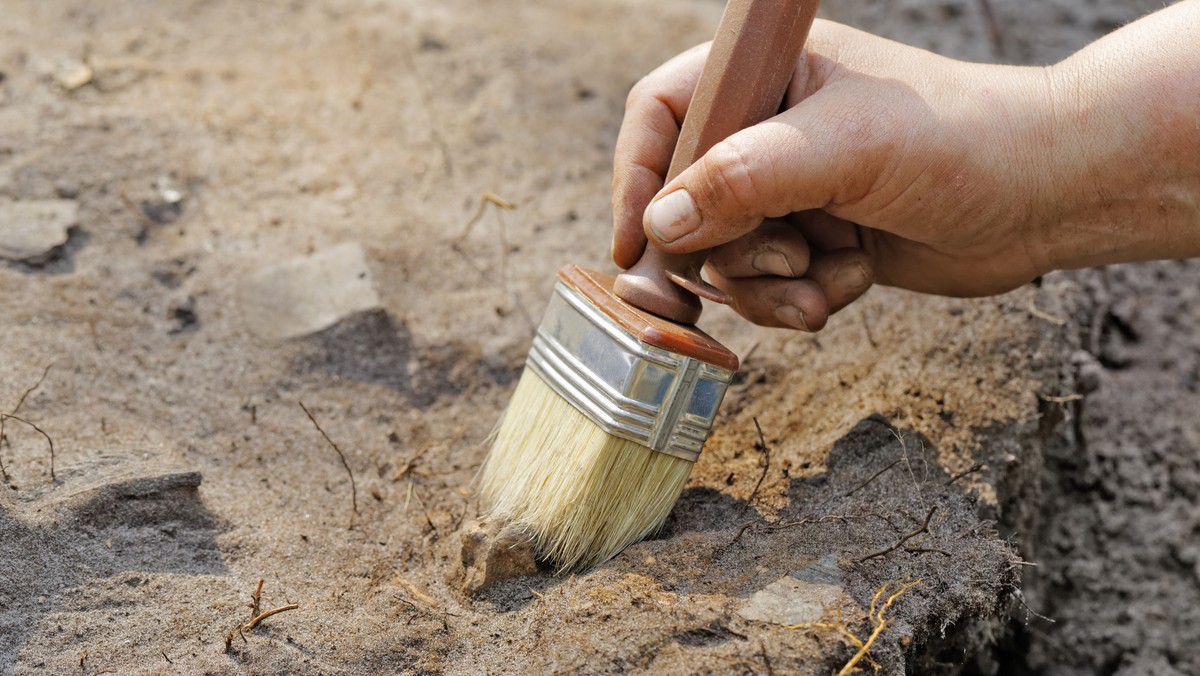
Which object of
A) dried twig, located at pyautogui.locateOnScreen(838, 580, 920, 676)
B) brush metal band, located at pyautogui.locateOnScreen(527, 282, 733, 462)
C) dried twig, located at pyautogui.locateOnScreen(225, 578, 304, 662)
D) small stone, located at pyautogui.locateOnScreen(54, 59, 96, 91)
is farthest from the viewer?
small stone, located at pyautogui.locateOnScreen(54, 59, 96, 91)

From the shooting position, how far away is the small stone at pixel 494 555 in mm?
2359

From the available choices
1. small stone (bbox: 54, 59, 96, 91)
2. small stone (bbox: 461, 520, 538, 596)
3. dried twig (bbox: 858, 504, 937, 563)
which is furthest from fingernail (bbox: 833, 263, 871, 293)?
small stone (bbox: 54, 59, 96, 91)

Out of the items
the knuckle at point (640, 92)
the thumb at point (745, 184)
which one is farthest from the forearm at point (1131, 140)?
the knuckle at point (640, 92)

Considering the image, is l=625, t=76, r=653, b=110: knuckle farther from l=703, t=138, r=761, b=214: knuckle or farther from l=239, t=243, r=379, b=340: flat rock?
l=239, t=243, r=379, b=340: flat rock

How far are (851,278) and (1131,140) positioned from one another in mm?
745

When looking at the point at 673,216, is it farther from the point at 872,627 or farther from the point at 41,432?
the point at 41,432

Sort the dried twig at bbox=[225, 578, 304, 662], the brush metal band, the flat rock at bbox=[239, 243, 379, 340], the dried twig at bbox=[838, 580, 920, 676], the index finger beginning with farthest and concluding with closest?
the flat rock at bbox=[239, 243, 379, 340] < the index finger < the brush metal band < the dried twig at bbox=[225, 578, 304, 662] < the dried twig at bbox=[838, 580, 920, 676]

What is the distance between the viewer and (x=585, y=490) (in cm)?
235

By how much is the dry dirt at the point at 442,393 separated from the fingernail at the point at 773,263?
0.45 metres

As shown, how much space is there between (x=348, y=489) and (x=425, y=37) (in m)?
2.41

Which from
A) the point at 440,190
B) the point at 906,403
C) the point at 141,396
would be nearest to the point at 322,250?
the point at 440,190

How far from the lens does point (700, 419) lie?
2.36 meters

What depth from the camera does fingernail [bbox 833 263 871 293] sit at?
2.78 metres

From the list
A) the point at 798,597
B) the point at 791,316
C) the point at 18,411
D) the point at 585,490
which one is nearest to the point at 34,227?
the point at 18,411
